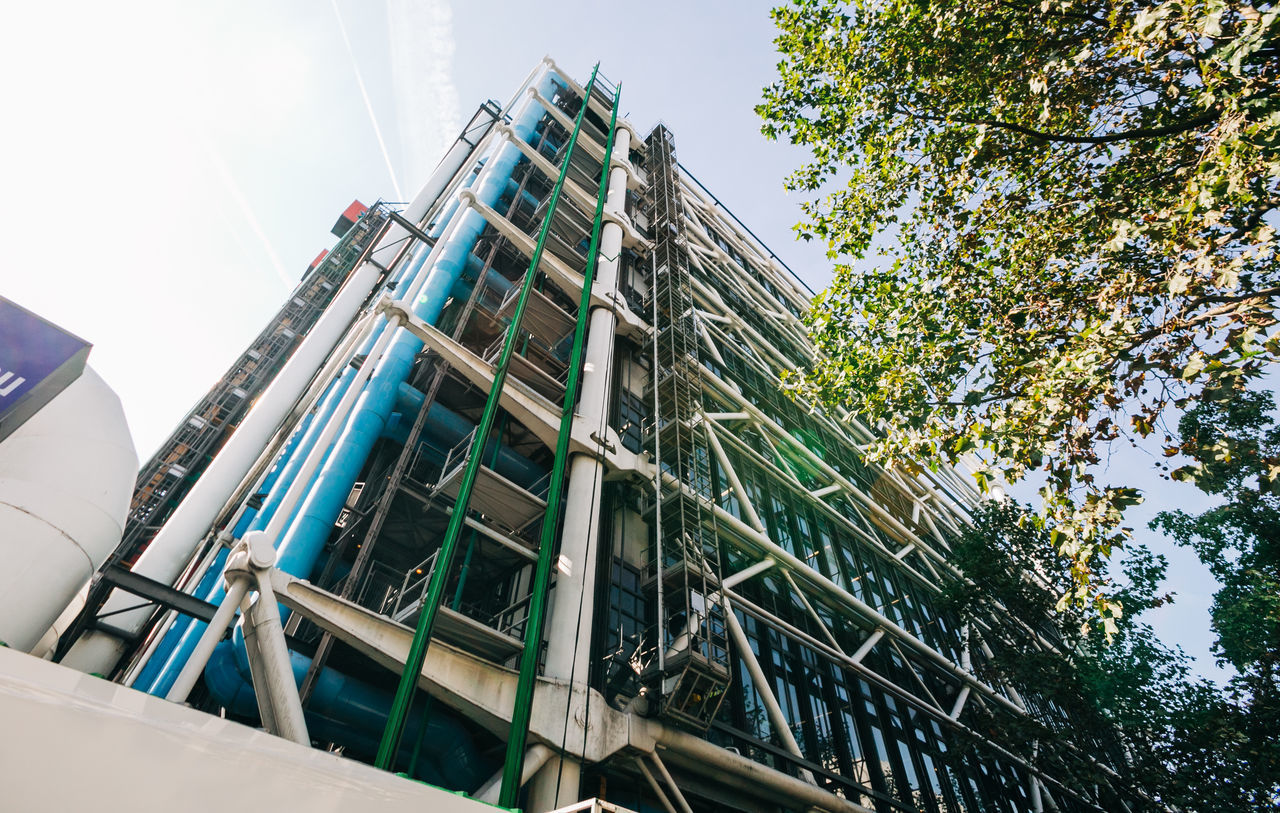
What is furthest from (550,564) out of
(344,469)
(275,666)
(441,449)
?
(441,449)

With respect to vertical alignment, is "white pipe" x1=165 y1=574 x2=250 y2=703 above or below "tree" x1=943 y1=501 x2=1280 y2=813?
below

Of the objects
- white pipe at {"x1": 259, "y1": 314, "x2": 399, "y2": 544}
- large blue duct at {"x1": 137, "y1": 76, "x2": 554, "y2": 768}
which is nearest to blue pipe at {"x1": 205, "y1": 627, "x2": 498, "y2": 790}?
large blue duct at {"x1": 137, "y1": 76, "x2": 554, "y2": 768}

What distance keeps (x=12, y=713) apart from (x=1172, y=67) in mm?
14672

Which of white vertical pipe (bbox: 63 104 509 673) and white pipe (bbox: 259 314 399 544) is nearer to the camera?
white vertical pipe (bbox: 63 104 509 673)

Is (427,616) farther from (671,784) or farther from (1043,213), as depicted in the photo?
(1043,213)

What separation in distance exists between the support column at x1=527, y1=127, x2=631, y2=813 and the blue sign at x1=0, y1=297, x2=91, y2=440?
7794mm

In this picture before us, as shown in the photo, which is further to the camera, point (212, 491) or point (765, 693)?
point (765, 693)

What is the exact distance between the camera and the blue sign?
20.2 feet

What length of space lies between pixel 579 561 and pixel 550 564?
3.55 feet

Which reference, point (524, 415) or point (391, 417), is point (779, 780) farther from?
point (391, 417)

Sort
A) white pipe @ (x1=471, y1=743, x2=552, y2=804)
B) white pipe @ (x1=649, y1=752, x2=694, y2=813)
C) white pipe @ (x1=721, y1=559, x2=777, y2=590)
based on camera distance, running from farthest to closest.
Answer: white pipe @ (x1=721, y1=559, x2=777, y2=590)
white pipe @ (x1=649, y1=752, x2=694, y2=813)
white pipe @ (x1=471, y1=743, x2=552, y2=804)

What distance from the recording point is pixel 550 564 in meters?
11.3

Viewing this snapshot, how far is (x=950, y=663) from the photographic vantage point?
819 inches

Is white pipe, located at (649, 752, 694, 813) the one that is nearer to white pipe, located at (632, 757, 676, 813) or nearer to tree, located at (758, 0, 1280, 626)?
white pipe, located at (632, 757, 676, 813)
